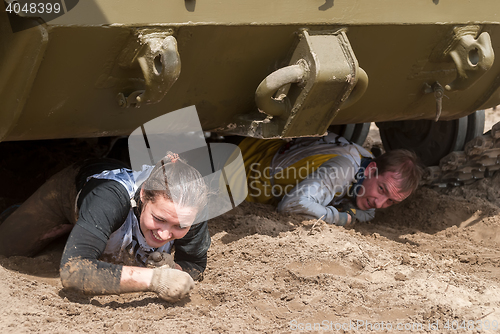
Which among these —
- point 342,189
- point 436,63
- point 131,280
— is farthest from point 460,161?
point 131,280

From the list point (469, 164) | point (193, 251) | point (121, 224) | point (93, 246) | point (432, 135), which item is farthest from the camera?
point (432, 135)

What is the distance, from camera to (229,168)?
406 centimetres

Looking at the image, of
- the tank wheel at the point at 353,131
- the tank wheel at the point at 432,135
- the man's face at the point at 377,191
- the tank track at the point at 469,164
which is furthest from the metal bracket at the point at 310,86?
the tank wheel at the point at 353,131

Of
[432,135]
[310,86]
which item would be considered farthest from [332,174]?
[310,86]

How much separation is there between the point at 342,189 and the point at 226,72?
1.65 metres

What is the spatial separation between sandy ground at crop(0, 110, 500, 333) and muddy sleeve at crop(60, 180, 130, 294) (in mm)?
134

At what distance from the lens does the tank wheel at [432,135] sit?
4410 mm

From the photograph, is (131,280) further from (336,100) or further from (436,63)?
(436,63)

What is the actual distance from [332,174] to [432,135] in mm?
1184

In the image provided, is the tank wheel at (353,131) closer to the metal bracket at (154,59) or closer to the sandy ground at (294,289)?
the sandy ground at (294,289)

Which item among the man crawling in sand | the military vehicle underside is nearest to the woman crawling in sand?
the military vehicle underside

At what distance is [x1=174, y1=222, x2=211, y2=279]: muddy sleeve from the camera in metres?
2.91

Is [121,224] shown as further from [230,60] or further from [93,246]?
[230,60]

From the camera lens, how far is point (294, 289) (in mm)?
2705
